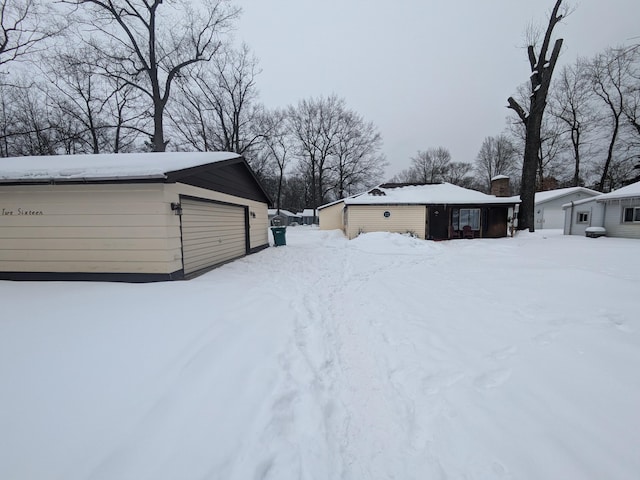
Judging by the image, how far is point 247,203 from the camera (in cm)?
1038

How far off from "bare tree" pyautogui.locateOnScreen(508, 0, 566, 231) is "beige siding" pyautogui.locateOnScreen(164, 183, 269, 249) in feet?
48.2

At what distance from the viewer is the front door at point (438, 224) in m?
15.6

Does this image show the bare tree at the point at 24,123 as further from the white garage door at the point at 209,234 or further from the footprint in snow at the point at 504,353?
the footprint in snow at the point at 504,353

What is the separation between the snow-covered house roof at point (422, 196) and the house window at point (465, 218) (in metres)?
0.73

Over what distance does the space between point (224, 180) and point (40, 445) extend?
7.54m

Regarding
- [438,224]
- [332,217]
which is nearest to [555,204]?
[438,224]

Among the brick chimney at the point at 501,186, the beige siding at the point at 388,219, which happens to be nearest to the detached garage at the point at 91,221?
the beige siding at the point at 388,219

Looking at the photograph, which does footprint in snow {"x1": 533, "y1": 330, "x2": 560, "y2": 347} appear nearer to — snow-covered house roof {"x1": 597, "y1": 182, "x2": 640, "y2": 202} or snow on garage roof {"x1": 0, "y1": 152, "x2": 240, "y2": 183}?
snow on garage roof {"x1": 0, "y1": 152, "x2": 240, "y2": 183}

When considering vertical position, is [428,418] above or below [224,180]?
below

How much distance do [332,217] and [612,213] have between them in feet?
57.7

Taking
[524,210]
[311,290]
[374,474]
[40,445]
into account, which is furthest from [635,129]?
[40,445]

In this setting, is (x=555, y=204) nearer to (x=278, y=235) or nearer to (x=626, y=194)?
(x=626, y=194)

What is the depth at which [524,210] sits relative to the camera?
14.2 metres

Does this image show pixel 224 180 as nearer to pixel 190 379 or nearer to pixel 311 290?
pixel 311 290
